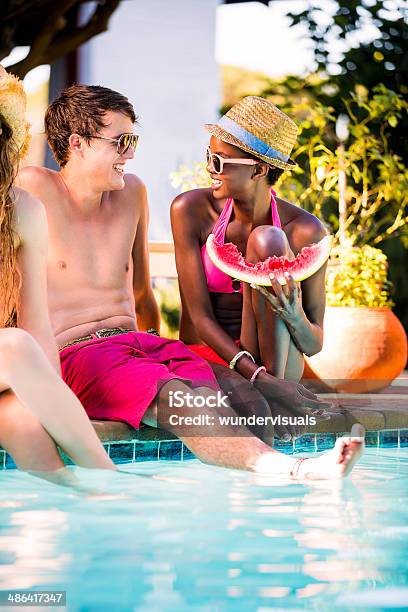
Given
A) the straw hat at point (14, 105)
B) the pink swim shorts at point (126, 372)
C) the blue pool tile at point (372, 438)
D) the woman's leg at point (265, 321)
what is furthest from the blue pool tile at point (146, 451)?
the straw hat at point (14, 105)

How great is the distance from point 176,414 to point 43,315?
70cm

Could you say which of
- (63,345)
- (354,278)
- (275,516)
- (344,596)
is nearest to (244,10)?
(354,278)

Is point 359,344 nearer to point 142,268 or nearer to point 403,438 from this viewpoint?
point 403,438

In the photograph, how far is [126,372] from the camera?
4395 millimetres

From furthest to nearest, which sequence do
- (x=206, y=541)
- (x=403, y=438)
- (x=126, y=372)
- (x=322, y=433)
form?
(x=403, y=438), (x=322, y=433), (x=126, y=372), (x=206, y=541)

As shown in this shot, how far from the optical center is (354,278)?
22.9 ft

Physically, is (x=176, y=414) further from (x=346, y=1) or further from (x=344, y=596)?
(x=346, y=1)

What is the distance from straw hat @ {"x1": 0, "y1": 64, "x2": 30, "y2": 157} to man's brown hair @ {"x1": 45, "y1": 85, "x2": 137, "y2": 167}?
0.94 metres

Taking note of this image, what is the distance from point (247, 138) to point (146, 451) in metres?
1.60

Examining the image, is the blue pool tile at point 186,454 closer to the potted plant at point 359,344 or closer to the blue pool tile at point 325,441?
the blue pool tile at point 325,441

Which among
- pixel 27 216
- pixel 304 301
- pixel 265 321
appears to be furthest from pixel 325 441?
pixel 27 216

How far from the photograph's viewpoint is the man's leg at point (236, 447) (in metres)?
3.72

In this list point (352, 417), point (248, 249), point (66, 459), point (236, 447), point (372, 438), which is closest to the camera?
point (66, 459)

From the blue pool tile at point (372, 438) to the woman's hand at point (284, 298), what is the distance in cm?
101
